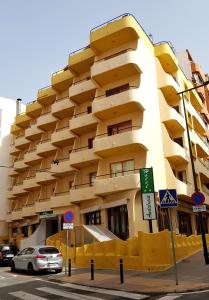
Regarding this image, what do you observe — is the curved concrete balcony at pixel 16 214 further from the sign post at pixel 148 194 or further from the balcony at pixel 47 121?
the sign post at pixel 148 194

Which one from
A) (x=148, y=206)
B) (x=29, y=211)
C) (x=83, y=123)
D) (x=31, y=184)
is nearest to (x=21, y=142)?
(x=31, y=184)

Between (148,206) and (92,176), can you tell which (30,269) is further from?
(92,176)

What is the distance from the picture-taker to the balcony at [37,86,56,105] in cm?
3891

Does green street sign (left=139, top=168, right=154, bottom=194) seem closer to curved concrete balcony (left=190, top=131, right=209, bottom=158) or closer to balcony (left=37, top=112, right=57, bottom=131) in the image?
curved concrete balcony (left=190, top=131, right=209, bottom=158)

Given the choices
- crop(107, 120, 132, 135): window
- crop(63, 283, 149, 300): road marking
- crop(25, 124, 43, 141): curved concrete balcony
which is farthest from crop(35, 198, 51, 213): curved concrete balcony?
crop(63, 283, 149, 300): road marking

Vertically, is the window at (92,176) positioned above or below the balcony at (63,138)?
below

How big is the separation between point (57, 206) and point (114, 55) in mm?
15431

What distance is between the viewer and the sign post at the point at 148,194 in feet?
79.4

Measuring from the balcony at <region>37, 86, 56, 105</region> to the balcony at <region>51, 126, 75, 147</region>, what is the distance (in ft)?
19.0

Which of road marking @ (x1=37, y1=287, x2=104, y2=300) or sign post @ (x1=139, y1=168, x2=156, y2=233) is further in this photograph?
sign post @ (x1=139, y1=168, x2=156, y2=233)

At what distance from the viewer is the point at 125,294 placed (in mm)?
11242

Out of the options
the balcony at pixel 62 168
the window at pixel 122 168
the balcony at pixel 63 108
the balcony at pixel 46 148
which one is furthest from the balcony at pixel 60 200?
the balcony at pixel 63 108

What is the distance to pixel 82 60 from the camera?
33.1 m

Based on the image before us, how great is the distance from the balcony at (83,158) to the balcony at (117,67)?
6.84 metres
